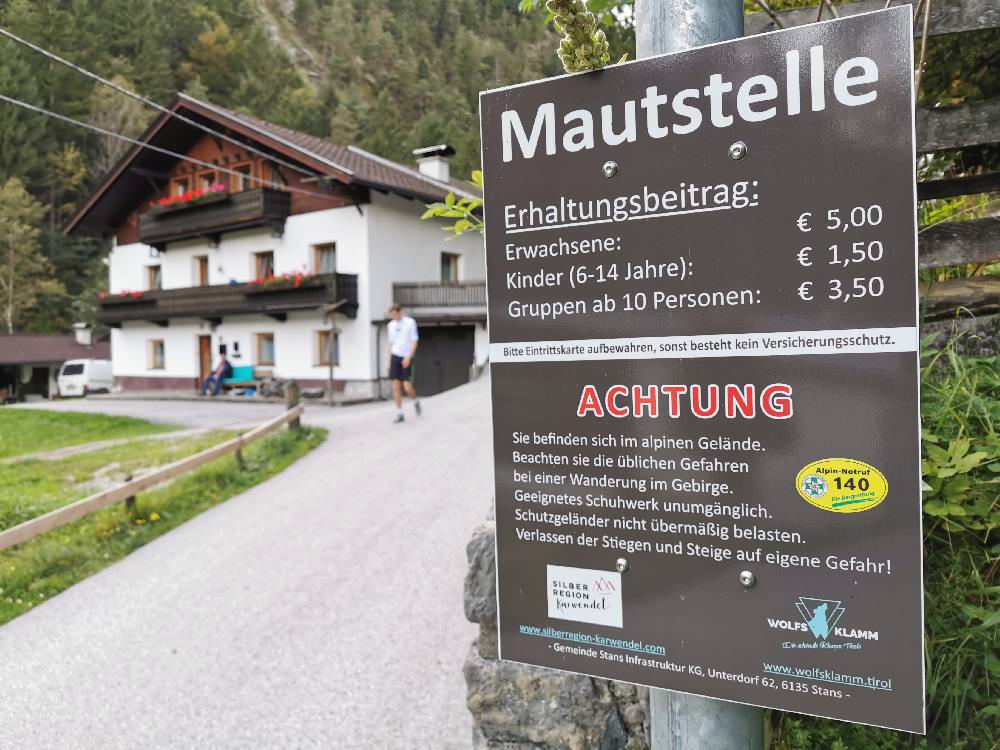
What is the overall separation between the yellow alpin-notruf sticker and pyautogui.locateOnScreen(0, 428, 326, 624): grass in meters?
5.45

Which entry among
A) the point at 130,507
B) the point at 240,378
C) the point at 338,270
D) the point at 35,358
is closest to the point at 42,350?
the point at 35,358

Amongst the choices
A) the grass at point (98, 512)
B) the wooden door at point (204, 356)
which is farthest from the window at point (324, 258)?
the grass at point (98, 512)

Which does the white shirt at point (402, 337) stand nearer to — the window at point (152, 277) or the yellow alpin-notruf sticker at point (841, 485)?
the yellow alpin-notruf sticker at point (841, 485)

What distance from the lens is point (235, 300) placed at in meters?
25.7

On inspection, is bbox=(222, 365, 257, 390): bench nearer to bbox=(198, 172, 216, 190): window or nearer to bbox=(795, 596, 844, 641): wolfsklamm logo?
bbox=(198, 172, 216, 190): window

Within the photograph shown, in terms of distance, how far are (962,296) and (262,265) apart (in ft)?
87.0

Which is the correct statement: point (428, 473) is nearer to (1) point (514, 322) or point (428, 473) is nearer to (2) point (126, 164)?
(1) point (514, 322)

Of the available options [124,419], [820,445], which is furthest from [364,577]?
[124,419]

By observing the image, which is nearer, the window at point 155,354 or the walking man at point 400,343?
the walking man at point 400,343

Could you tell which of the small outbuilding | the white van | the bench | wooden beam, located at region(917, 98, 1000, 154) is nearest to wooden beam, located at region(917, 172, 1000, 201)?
wooden beam, located at region(917, 98, 1000, 154)

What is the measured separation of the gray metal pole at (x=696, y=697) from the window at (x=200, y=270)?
2932 centimetres

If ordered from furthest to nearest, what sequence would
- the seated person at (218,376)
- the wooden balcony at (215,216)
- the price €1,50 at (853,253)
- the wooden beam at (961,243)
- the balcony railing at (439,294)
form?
1. the seated person at (218,376)
2. the wooden balcony at (215,216)
3. the balcony railing at (439,294)
4. the wooden beam at (961,243)
5. the price €1,50 at (853,253)

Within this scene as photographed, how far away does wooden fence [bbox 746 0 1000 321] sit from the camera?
2213 mm

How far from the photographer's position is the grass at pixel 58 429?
14992mm
